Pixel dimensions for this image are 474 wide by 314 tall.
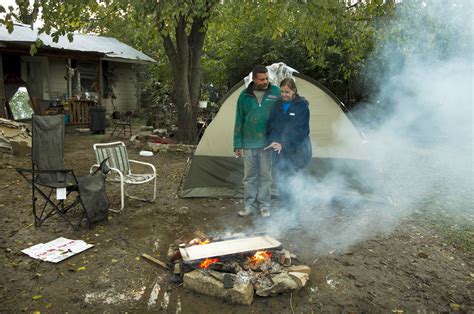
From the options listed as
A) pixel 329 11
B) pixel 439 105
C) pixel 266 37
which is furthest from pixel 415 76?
pixel 329 11

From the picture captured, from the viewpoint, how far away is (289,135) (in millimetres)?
4527

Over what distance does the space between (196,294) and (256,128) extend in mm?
2211

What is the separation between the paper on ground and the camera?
3.69m

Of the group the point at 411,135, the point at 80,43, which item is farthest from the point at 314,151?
the point at 80,43

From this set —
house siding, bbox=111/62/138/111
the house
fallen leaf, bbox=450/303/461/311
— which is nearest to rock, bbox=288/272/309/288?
fallen leaf, bbox=450/303/461/311

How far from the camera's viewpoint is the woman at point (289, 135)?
4.43m

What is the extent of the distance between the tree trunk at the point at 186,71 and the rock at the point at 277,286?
679cm

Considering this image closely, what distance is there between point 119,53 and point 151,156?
7676mm

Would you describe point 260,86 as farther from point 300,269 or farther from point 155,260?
point 155,260

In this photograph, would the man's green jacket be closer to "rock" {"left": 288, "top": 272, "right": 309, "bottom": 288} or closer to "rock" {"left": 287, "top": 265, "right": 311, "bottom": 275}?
"rock" {"left": 287, "top": 265, "right": 311, "bottom": 275}

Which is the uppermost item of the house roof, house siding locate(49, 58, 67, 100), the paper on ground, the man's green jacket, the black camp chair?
the house roof

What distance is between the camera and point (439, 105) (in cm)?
984

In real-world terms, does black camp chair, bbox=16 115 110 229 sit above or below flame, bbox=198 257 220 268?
above

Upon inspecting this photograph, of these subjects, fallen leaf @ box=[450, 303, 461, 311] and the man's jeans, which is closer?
fallen leaf @ box=[450, 303, 461, 311]
